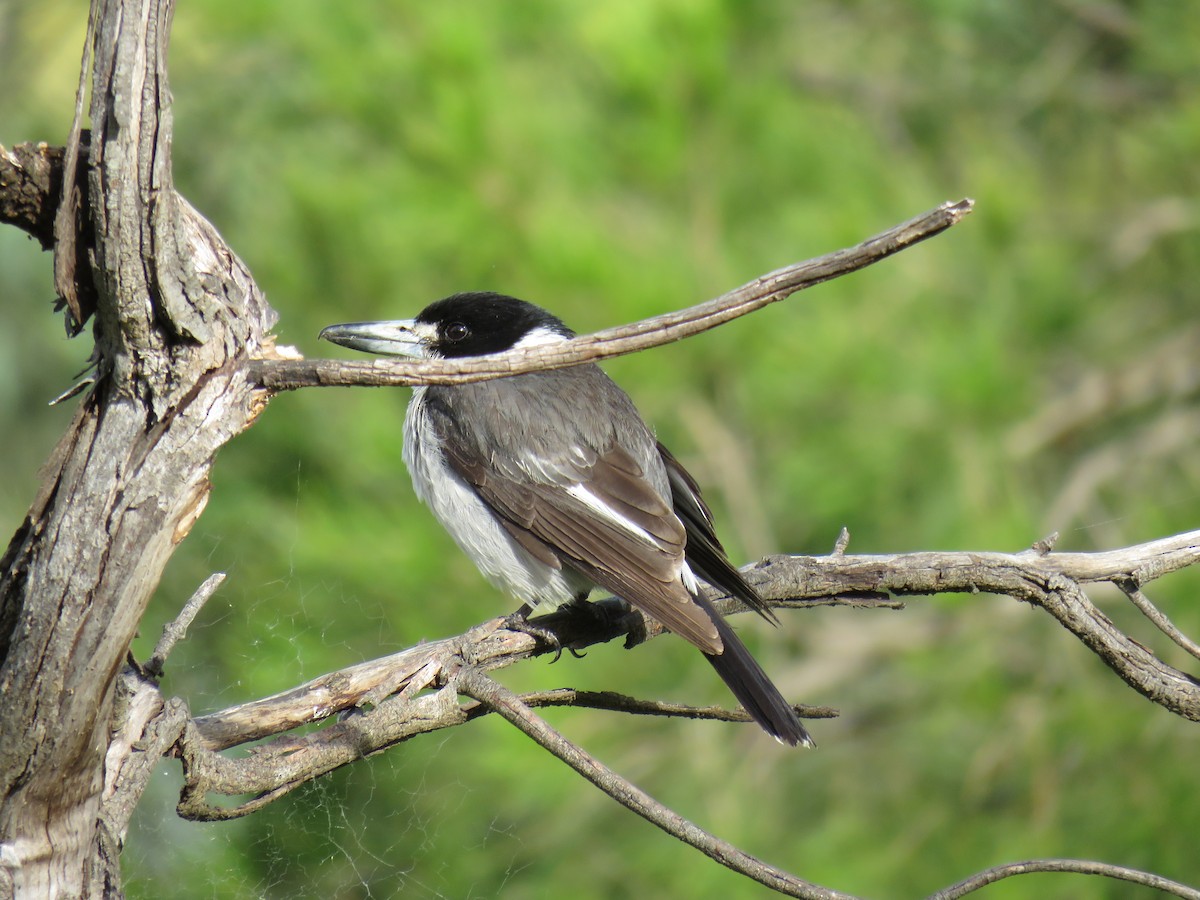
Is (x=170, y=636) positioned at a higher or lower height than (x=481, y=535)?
higher

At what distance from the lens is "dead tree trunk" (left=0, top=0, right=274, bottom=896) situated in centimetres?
118

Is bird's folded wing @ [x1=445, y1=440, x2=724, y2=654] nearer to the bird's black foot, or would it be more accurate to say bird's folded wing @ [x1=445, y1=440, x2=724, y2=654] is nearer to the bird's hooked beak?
the bird's black foot

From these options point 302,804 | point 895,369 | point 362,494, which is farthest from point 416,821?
point 895,369

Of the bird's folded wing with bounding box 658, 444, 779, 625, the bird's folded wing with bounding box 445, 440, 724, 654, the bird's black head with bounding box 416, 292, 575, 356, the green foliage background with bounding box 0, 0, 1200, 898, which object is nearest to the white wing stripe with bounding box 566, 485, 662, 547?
the bird's folded wing with bounding box 445, 440, 724, 654

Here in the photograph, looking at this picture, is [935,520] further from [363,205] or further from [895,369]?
[363,205]

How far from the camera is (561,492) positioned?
2.53 m

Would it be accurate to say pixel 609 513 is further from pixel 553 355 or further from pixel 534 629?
pixel 553 355

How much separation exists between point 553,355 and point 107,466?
0.46m

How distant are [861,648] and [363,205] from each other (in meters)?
1.91

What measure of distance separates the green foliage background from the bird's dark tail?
98 cm

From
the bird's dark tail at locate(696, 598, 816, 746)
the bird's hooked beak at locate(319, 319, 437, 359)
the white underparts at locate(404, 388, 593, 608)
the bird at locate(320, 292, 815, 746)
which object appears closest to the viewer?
the bird's dark tail at locate(696, 598, 816, 746)

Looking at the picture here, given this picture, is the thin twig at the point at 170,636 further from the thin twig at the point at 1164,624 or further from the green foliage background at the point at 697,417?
the green foliage background at the point at 697,417

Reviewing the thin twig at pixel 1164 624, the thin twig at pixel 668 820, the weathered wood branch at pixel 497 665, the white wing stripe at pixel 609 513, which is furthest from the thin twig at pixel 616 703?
the white wing stripe at pixel 609 513

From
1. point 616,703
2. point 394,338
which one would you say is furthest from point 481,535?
point 616,703
